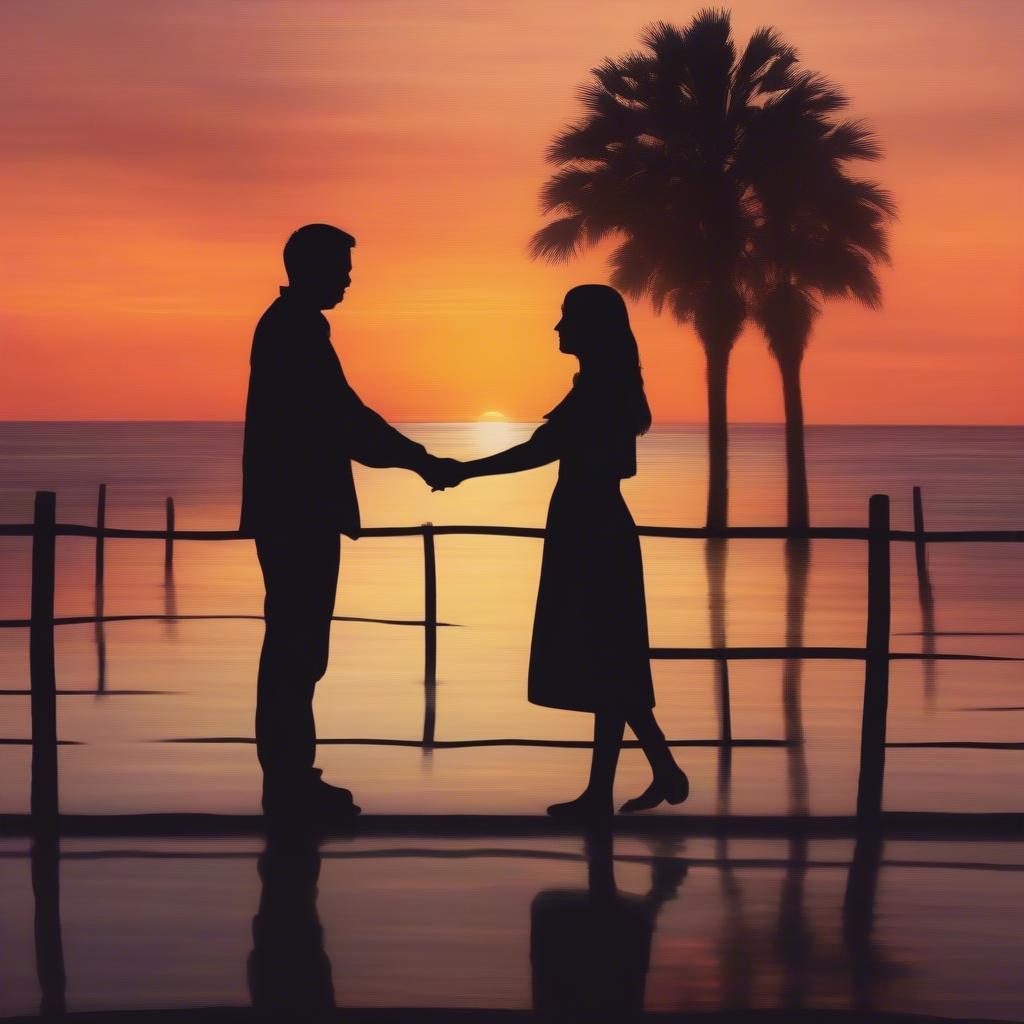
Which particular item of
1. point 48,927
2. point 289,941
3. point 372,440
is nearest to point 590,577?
point 372,440

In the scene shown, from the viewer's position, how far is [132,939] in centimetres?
539

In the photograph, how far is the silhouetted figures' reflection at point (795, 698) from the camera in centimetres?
793

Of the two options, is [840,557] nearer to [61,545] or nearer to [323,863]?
[61,545]

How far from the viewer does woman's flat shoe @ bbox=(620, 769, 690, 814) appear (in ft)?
23.3

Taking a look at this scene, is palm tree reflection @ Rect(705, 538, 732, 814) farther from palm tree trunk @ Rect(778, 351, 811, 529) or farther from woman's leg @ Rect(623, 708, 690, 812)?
palm tree trunk @ Rect(778, 351, 811, 529)

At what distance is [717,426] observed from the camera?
3575 cm

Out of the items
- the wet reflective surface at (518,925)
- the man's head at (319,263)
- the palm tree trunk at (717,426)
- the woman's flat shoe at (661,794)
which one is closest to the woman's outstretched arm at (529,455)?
the man's head at (319,263)

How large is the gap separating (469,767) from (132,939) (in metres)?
3.25

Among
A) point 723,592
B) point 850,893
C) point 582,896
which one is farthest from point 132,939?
point 723,592

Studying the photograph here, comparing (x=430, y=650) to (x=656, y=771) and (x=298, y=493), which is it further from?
(x=298, y=493)

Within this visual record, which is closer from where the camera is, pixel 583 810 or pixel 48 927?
pixel 48 927

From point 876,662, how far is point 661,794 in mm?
995

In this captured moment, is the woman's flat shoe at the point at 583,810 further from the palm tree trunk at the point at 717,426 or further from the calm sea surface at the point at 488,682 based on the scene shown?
the palm tree trunk at the point at 717,426

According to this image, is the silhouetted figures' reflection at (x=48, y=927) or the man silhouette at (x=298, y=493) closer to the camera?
the silhouetted figures' reflection at (x=48, y=927)
